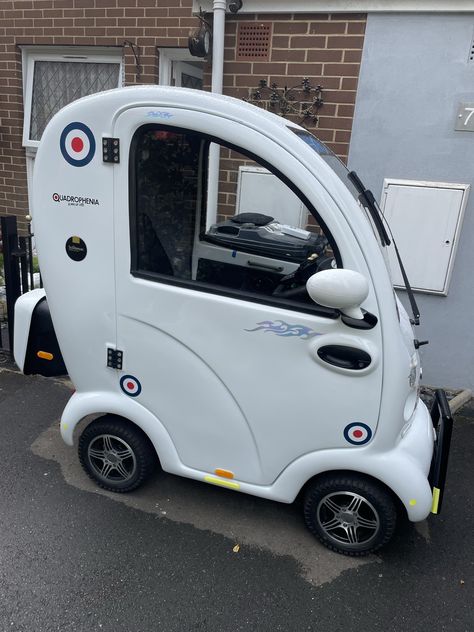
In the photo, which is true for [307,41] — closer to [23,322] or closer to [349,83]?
[349,83]

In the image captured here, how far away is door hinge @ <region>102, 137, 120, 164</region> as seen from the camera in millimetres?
2105

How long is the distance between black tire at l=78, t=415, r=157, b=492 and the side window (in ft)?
3.01

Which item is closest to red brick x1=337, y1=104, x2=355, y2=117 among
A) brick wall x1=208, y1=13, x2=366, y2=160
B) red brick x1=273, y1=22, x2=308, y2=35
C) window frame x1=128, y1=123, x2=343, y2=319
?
brick wall x1=208, y1=13, x2=366, y2=160

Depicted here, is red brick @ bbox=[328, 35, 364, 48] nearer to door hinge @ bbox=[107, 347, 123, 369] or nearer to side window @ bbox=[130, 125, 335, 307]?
side window @ bbox=[130, 125, 335, 307]

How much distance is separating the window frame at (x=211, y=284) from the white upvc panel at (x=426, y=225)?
1735 millimetres

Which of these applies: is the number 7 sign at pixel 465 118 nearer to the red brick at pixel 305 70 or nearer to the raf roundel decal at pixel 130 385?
the red brick at pixel 305 70

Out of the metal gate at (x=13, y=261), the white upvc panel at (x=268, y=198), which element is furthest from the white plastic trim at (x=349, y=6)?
the metal gate at (x=13, y=261)

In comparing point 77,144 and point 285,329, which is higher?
point 77,144

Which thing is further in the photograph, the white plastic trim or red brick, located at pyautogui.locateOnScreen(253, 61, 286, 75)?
red brick, located at pyautogui.locateOnScreen(253, 61, 286, 75)

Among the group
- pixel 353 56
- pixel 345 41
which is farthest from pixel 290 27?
pixel 353 56

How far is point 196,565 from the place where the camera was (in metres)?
2.32

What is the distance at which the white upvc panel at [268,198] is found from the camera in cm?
256

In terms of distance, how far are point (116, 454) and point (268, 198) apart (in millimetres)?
1853

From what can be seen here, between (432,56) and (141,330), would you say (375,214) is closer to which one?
(141,330)
